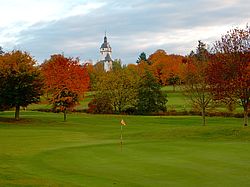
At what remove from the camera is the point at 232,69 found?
48.5 m

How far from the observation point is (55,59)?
62.2 metres

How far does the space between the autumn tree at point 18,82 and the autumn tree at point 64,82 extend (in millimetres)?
2548

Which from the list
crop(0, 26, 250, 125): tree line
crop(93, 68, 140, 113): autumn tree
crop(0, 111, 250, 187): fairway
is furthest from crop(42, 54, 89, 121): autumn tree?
crop(0, 111, 250, 187): fairway

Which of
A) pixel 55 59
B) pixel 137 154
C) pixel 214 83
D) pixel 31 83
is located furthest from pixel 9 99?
pixel 137 154

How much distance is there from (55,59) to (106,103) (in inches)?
920

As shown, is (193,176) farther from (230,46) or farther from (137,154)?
(230,46)

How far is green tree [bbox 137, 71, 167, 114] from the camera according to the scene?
3130 inches

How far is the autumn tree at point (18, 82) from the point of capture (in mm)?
55719

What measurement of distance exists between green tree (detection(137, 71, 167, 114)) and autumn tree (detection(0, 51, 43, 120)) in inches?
1031

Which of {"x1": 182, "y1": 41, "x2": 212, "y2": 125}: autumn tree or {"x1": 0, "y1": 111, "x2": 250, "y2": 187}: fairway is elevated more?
{"x1": 182, "y1": 41, "x2": 212, "y2": 125}: autumn tree

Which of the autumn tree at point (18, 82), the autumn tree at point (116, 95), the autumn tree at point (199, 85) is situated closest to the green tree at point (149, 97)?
the autumn tree at point (116, 95)

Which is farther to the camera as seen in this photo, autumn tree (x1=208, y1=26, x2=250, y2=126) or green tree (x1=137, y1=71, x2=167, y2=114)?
green tree (x1=137, y1=71, x2=167, y2=114)

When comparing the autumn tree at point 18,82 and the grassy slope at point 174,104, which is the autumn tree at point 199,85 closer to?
the grassy slope at point 174,104

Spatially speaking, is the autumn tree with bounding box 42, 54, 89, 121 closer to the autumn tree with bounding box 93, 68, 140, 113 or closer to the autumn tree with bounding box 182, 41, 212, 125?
the autumn tree with bounding box 182, 41, 212, 125
